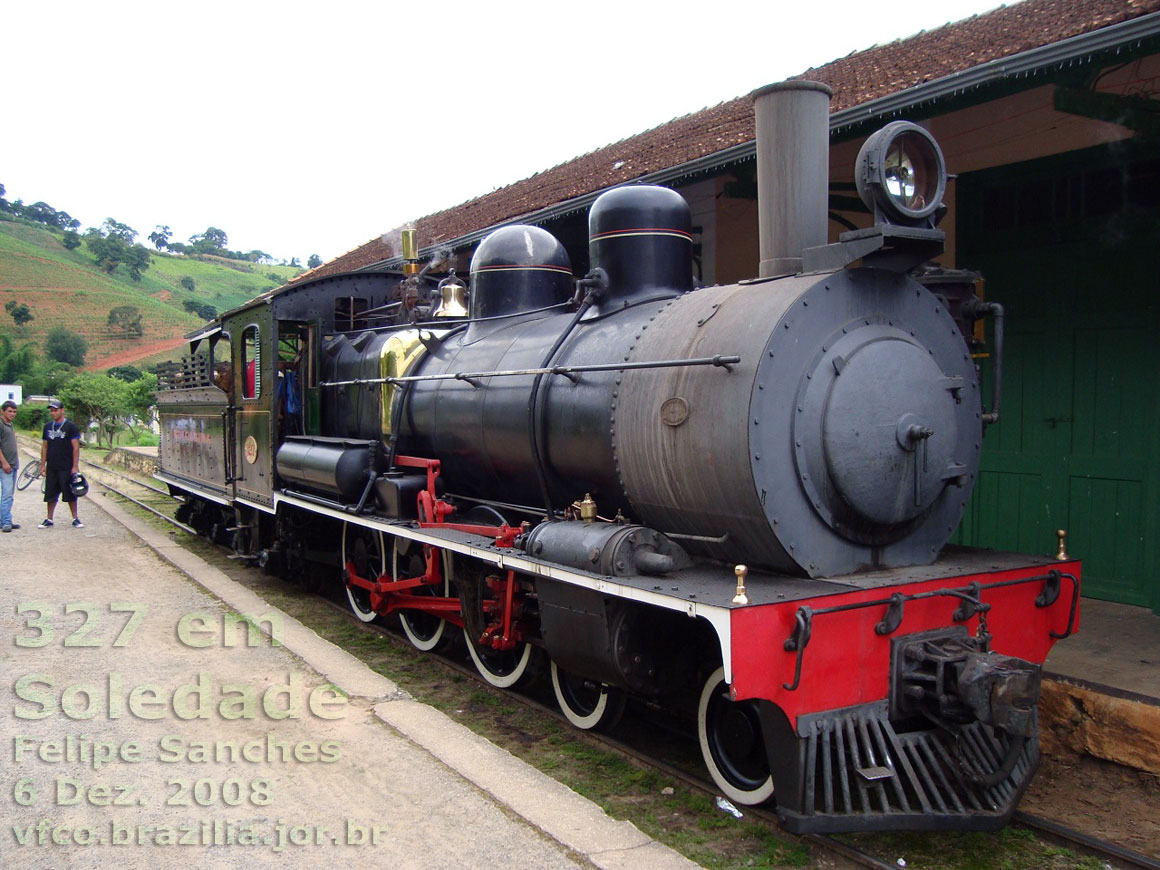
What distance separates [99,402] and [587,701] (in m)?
29.5

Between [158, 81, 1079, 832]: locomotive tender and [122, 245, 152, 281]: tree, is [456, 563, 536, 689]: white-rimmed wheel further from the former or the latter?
[122, 245, 152, 281]: tree

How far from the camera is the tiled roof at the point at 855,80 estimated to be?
17.9ft

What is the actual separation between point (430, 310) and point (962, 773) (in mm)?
5355

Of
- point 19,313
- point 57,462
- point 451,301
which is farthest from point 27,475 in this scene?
point 19,313

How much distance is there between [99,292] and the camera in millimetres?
88875

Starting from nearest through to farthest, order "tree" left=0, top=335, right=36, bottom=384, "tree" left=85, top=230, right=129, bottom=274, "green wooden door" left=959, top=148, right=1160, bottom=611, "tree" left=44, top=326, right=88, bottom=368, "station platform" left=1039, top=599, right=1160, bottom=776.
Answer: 1. "station platform" left=1039, top=599, right=1160, bottom=776
2. "green wooden door" left=959, top=148, right=1160, bottom=611
3. "tree" left=0, top=335, right=36, bottom=384
4. "tree" left=44, top=326, right=88, bottom=368
5. "tree" left=85, top=230, right=129, bottom=274

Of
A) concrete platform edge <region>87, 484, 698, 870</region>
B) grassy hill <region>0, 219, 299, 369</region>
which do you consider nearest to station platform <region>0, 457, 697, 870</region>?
concrete platform edge <region>87, 484, 698, 870</region>

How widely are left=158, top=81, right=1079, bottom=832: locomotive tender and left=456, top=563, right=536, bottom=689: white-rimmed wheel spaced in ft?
0.07

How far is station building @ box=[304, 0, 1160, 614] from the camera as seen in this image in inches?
228

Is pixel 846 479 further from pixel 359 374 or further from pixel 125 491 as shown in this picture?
pixel 125 491

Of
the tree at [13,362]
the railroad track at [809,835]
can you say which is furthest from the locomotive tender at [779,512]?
the tree at [13,362]

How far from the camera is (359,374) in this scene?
7.52 meters

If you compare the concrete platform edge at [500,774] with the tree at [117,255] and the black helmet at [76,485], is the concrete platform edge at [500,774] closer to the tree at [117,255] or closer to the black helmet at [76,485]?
the black helmet at [76,485]

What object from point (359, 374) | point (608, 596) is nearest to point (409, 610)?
point (359, 374)
